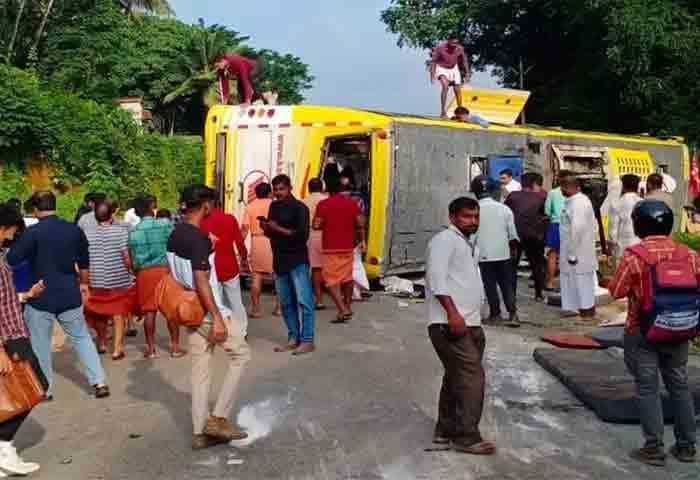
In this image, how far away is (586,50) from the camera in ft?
90.6

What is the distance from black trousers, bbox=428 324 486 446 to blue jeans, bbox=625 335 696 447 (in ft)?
2.96

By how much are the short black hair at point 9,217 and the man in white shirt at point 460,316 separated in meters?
2.71

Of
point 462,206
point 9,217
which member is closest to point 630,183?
point 462,206

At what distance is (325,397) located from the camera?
23.3 feet

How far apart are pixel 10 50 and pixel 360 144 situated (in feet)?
67.2

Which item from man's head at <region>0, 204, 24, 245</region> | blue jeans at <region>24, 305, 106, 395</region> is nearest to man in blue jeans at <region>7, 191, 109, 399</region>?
blue jeans at <region>24, 305, 106, 395</region>

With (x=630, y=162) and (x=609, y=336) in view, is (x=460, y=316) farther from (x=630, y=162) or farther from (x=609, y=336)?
(x=630, y=162)

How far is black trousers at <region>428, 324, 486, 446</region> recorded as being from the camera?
5570 mm

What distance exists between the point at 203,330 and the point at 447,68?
34.1 feet

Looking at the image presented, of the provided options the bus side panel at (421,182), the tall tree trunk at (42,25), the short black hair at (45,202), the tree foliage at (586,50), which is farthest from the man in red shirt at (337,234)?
the tall tree trunk at (42,25)

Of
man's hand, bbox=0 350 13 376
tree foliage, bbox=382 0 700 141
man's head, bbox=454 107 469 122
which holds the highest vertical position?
tree foliage, bbox=382 0 700 141

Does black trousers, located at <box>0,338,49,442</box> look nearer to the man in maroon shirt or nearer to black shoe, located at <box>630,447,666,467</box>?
black shoe, located at <box>630,447,666,467</box>

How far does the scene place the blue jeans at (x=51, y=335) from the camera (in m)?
6.94

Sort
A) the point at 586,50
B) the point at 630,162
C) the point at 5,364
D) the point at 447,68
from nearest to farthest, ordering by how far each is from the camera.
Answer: the point at 5,364 → the point at 447,68 → the point at 630,162 → the point at 586,50
